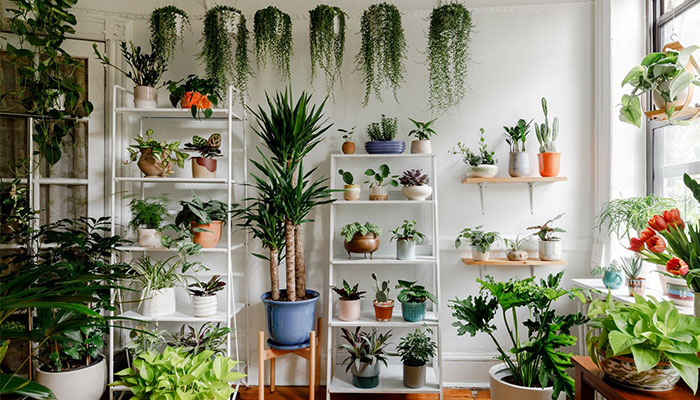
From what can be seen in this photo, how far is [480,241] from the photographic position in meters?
2.82

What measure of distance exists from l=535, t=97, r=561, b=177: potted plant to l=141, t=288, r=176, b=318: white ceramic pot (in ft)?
8.50

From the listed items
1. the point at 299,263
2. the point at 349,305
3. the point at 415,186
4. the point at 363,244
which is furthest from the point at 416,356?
the point at 415,186

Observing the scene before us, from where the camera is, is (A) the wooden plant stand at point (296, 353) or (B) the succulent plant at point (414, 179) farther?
(B) the succulent plant at point (414, 179)

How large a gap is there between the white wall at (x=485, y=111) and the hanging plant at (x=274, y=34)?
244 millimetres

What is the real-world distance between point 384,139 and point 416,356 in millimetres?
1457

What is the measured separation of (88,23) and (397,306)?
3.02 metres

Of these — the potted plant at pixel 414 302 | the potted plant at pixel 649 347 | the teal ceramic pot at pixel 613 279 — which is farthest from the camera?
the potted plant at pixel 414 302

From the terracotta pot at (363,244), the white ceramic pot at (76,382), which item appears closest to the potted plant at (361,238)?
the terracotta pot at (363,244)

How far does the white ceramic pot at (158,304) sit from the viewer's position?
2543 millimetres

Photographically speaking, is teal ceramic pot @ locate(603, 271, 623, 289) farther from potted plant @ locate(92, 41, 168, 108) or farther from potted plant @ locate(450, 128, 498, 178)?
potted plant @ locate(92, 41, 168, 108)

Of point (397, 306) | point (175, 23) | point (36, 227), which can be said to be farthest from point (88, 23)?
point (397, 306)

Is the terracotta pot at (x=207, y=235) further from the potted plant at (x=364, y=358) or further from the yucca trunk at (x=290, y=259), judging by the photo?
the potted plant at (x=364, y=358)

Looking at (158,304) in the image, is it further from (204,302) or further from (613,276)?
(613,276)

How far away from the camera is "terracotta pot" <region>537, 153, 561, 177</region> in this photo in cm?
275
